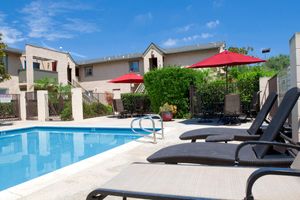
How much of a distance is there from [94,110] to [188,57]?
12019 millimetres

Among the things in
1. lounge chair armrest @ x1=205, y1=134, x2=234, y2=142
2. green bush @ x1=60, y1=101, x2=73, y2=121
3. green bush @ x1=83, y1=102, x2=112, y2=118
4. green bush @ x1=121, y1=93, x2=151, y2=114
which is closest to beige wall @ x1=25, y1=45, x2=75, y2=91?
green bush @ x1=83, y1=102, x2=112, y2=118

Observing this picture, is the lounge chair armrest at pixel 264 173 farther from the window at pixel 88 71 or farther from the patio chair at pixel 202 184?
the window at pixel 88 71

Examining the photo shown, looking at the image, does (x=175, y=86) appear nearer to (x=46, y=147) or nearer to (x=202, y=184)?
(x=46, y=147)

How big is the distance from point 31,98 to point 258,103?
14.7 m

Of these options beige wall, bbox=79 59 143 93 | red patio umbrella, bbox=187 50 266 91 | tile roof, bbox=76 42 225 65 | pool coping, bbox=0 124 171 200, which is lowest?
pool coping, bbox=0 124 171 200

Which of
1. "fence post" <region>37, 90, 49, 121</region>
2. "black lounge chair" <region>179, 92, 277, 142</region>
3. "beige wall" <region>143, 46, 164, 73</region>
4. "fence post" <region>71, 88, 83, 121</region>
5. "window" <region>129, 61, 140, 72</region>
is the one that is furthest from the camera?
"window" <region>129, 61, 140, 72</region>

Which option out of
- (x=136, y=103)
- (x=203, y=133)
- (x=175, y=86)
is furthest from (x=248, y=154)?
(x=136, y=103)

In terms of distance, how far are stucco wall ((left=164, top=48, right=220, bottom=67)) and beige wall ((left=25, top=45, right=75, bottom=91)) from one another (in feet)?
36.2

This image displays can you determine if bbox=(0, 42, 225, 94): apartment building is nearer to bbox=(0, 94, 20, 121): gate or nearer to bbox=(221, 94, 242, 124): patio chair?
bbox=(0, 94, 20, 121): gate

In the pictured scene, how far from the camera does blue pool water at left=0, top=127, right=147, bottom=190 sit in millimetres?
6368

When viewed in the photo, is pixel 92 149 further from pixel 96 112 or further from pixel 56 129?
pixel 96 112

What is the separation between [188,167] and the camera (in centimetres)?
248

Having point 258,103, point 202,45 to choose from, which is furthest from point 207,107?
point 202,45

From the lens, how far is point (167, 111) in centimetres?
1259
